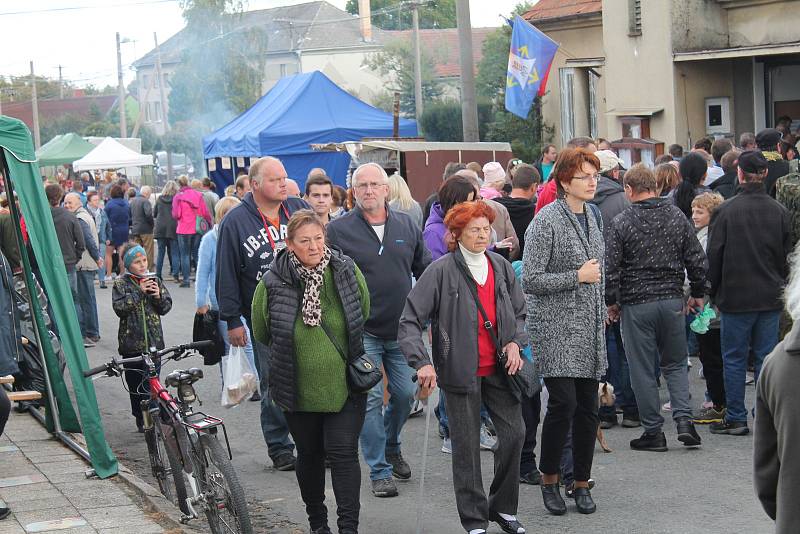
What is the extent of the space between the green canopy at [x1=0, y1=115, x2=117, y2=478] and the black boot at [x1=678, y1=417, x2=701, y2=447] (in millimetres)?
3936

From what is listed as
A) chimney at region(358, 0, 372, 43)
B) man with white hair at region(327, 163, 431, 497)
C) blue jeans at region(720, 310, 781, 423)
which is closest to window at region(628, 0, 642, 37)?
blue jeans at region(720, 310, 781, 423)

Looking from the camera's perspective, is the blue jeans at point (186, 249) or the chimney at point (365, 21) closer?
the blue jeans at point (186, 249)

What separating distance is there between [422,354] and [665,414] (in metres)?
3.77

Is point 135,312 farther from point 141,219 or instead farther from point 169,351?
point 141,219

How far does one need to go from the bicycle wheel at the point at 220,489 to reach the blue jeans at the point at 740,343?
3961mm

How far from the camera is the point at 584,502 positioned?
6688 mm

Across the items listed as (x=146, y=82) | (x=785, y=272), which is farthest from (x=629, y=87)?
(x=146, y=82)

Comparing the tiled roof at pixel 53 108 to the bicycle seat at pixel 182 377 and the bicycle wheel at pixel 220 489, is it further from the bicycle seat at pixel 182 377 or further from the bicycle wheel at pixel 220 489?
the bicycle wheel at pixel 220 489

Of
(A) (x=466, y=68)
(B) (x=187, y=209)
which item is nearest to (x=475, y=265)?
(A) (x=466, y=68)

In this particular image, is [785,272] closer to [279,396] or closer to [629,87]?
[279,396]

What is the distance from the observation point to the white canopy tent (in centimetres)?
3216

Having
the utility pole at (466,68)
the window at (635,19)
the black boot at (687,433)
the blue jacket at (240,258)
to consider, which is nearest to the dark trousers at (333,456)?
the blue jacket at (240,258)

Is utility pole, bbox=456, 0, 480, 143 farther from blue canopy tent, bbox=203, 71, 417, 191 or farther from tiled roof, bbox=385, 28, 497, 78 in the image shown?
tiled roof, bbox=385, 28, 497, 78

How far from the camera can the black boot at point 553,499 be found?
6676 mm
